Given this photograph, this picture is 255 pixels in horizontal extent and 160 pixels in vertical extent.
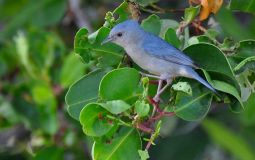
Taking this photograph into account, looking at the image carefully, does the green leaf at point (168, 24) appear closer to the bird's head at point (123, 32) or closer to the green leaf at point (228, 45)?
the bird's head at point (123, 32)

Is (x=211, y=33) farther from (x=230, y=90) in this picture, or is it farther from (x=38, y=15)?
(x=38, y=15)

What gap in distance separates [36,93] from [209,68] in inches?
73.0

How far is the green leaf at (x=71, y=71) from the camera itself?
3.63 meters

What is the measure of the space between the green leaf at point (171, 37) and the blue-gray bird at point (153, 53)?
0.10 ft

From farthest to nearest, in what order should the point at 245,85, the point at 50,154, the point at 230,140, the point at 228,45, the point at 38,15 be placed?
the point at 38,15
the point at 230,140
the point at 50,154
the point at 228,45
the point at 245,85

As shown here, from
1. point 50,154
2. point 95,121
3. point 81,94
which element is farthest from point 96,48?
point 50,154

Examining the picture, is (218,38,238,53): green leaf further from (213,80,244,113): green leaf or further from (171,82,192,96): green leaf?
(171,82,192,96): green leaf

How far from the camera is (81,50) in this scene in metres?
2.26

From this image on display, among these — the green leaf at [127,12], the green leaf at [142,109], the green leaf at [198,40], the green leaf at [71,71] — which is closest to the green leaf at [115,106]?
the green leaf at [142,109]

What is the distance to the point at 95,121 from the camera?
2027mm

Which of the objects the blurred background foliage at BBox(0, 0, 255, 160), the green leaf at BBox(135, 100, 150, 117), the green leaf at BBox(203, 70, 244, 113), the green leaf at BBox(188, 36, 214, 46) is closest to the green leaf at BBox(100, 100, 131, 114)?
the green leaf at BBox(135, 100, 150, 117)

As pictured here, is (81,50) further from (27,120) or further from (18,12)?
(18,12)

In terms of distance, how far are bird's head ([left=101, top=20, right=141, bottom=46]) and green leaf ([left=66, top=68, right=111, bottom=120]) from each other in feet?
0.78

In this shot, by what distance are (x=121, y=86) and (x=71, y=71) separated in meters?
1.59
